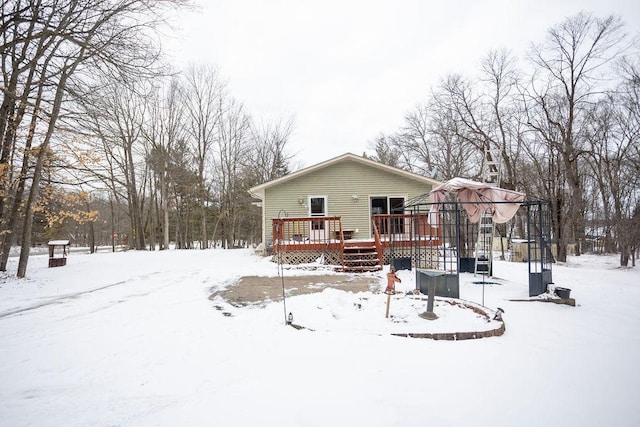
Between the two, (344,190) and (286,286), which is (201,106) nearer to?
(344,190)

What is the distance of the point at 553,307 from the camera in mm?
5434

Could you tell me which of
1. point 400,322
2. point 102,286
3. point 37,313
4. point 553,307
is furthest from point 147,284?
point 553,307

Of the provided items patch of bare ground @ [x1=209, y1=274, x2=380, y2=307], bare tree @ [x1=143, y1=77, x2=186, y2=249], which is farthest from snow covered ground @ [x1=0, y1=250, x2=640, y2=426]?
bare tree @ [x1=143, y1=77, x2=186, y2=249]

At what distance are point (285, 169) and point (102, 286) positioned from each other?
968 inches

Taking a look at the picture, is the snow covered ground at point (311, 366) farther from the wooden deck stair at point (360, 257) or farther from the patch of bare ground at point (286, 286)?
the wooden deck stair at point (360, 257)

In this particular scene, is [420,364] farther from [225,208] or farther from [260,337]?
[225,208]

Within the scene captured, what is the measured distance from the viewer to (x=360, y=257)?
9.66 m

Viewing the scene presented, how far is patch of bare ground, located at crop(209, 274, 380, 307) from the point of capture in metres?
6.00

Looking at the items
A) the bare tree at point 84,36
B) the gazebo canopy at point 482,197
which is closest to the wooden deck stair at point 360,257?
the gazebo canopy at point 482,197

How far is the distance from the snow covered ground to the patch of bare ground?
1.77ft

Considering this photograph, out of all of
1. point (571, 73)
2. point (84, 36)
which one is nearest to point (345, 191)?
point (84, 36)

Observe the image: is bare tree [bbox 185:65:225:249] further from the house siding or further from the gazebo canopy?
the gazebo canopy

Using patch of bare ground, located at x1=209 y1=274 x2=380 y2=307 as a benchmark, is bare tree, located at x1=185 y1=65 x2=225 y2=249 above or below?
above

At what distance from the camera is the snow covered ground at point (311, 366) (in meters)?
2.35
